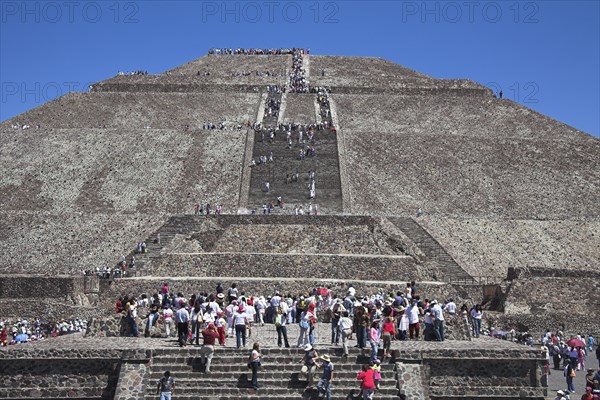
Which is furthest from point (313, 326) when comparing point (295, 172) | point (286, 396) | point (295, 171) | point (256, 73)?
point (256, 73)

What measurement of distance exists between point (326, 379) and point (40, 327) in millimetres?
13799

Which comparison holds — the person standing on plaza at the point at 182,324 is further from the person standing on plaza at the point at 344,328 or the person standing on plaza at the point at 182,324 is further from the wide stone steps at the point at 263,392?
the person standing on plaza at the point at 344,328

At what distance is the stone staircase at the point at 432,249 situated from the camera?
30.0 m

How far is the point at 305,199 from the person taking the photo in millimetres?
39188

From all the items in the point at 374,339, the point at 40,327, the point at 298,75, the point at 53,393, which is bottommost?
the point at 53,393

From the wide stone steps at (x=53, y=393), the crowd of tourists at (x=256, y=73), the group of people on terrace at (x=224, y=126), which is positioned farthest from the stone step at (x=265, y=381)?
the crowd of tourists at (x=256, y=73)

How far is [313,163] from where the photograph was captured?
4306 cm

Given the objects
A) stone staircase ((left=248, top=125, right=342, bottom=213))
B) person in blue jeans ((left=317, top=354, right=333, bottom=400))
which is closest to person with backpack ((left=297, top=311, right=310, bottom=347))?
person in blue jeans ((left=317, top=354, right=333, bottom=400))

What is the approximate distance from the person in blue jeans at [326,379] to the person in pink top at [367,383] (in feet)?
1.61

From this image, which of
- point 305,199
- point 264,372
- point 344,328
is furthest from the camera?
point 305,199

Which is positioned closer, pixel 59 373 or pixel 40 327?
pixel 59 373

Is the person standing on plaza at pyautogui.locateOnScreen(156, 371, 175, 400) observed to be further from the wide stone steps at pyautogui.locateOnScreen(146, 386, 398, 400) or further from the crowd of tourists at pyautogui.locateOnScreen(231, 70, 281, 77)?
the crowd of tourists at pyautogui.locateOnScreen(231, 70, 281, 77)

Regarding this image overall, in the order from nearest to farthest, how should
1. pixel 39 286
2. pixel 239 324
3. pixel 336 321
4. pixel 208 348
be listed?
pixel 208 348 < pixel 239 324 < pixel 336 321 < pixel 39 286

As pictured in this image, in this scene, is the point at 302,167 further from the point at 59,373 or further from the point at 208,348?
the point at 59,373
